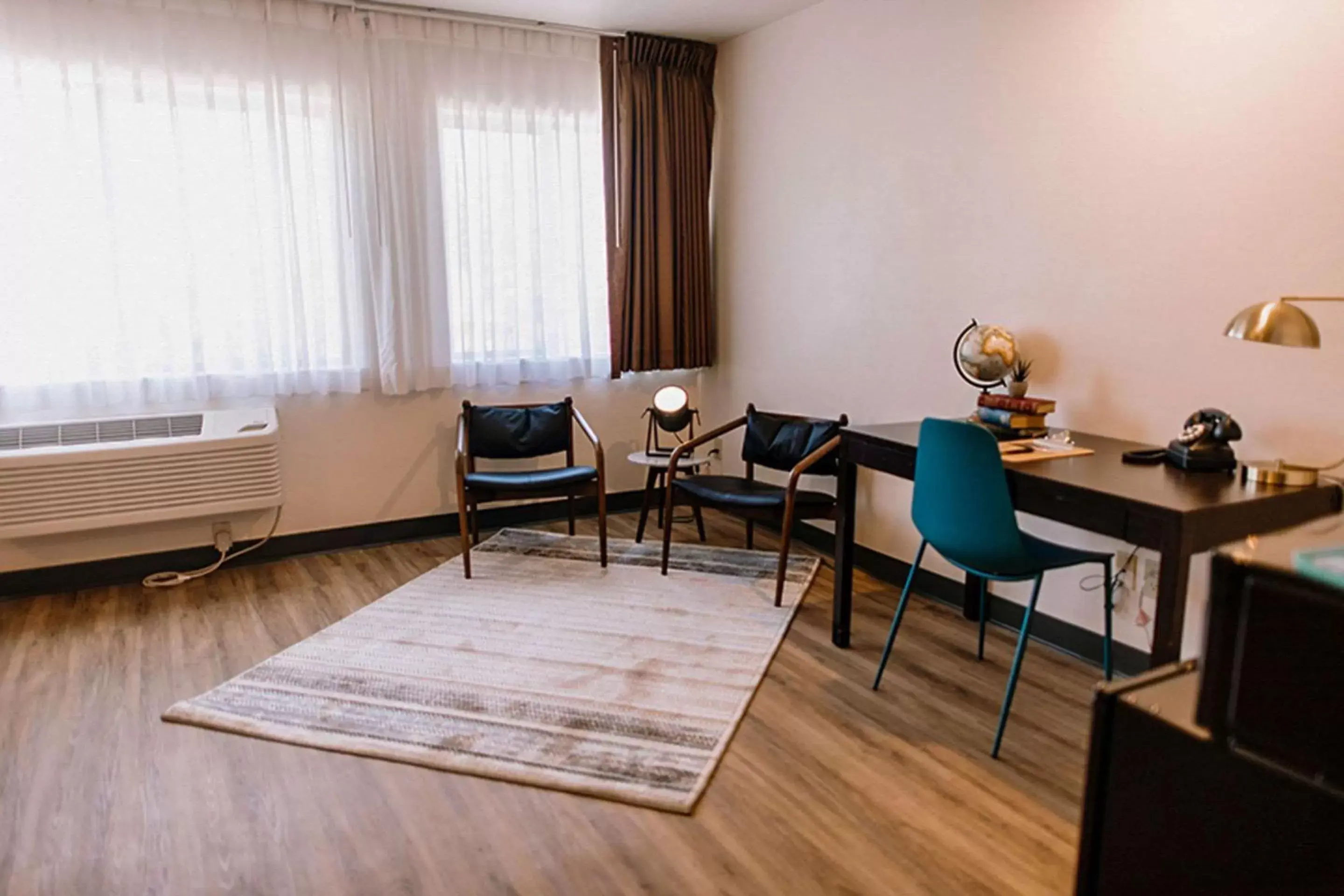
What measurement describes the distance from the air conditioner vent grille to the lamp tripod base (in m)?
3.73

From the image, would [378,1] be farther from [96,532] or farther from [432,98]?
[96,532]

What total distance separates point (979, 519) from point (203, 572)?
3.21 meters

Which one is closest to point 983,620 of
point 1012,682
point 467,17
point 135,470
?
point 1012,682

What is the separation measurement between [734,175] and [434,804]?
11.3ft

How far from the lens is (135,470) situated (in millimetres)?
3504

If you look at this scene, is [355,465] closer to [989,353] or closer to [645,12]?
[645,12]

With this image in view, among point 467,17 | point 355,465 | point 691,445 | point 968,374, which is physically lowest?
point 355,465

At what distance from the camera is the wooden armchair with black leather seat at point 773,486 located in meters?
3.39

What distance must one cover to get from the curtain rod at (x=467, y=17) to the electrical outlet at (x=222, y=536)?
2.29m

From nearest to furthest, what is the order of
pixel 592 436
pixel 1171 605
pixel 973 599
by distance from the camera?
1. pixel 1171 605
2. pixel 973 599
3. pixel 592 436

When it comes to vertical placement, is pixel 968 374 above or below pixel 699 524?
above

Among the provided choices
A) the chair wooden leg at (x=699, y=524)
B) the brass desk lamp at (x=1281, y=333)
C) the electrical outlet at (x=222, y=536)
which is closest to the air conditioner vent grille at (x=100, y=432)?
the electrical outlet at (x=222, y=536)

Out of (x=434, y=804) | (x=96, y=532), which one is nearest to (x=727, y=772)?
(x=434, y=804)

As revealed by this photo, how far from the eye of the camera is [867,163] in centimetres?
366
